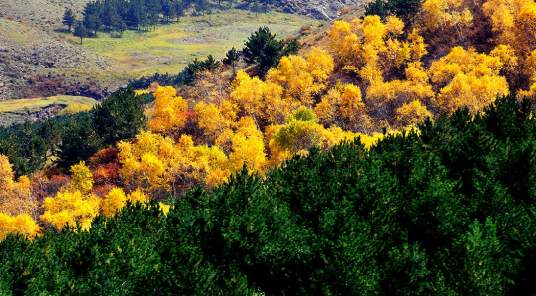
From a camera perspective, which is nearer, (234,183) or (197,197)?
(234,183)

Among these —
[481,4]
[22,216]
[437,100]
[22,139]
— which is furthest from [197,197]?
[22,139]

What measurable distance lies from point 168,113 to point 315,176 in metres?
90.0

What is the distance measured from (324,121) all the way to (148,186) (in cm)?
4572

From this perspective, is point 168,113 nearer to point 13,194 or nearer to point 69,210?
point 69,210

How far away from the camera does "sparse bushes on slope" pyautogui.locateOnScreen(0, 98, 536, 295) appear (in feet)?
138

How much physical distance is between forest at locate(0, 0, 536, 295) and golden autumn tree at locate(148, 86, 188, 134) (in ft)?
1.93

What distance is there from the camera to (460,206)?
5369 cm

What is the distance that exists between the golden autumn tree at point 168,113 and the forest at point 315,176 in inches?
23.2

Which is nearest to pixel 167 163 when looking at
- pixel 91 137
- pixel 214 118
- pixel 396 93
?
pixel 214 118

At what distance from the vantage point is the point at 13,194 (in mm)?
129875

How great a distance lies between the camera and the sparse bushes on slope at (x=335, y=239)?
138 ft

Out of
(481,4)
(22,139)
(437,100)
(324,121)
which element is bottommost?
(22,139)

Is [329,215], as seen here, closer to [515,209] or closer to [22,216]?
[515,209]

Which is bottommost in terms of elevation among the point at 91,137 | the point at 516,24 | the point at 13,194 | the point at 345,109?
the point at 13,194
